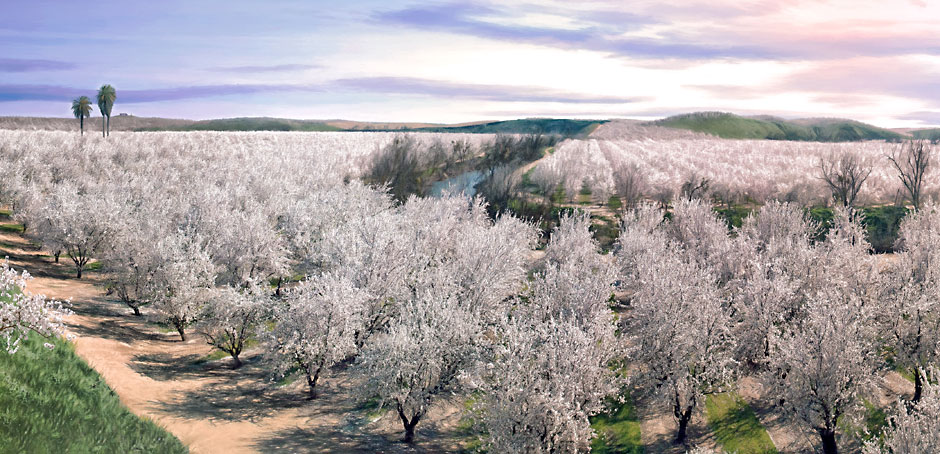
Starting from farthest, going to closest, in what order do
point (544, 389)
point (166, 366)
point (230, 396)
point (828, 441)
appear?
1. point (166, 366)
2. point (230, 396)
3. point (828, 441)
4. point (544, 389)

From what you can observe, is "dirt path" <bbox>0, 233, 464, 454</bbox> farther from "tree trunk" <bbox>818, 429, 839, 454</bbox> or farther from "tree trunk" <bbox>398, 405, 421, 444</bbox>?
"tree trunk" <bbox>818, 429, 839, 454</bbox>

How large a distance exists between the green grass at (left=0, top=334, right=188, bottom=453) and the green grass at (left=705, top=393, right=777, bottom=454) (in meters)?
29.7

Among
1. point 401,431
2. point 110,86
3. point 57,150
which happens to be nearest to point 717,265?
point 401,431

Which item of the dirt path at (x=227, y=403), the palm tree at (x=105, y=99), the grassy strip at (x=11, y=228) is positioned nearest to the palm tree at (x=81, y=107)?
the palm tree at (x=105, y=99)

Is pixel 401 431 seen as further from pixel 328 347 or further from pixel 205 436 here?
pixel 205 436

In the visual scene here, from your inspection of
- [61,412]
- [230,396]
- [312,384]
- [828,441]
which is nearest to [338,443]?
[312,384]

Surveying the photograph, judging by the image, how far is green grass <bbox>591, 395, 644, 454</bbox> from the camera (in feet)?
106

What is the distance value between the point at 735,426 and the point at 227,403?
3089cm

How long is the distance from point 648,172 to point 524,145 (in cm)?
3764

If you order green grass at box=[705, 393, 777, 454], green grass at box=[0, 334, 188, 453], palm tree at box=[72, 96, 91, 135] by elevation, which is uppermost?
palm tree at box=[72, 96, 91, 135]

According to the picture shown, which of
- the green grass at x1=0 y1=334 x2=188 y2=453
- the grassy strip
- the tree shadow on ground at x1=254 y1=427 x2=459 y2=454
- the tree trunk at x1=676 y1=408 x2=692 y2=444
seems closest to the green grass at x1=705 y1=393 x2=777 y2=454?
the tree trunk at x1=676 y1=408 x2=692 y2=444

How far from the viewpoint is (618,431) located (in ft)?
111

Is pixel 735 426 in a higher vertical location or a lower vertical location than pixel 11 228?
lower

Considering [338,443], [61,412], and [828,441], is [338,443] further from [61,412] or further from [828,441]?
[828,441]
